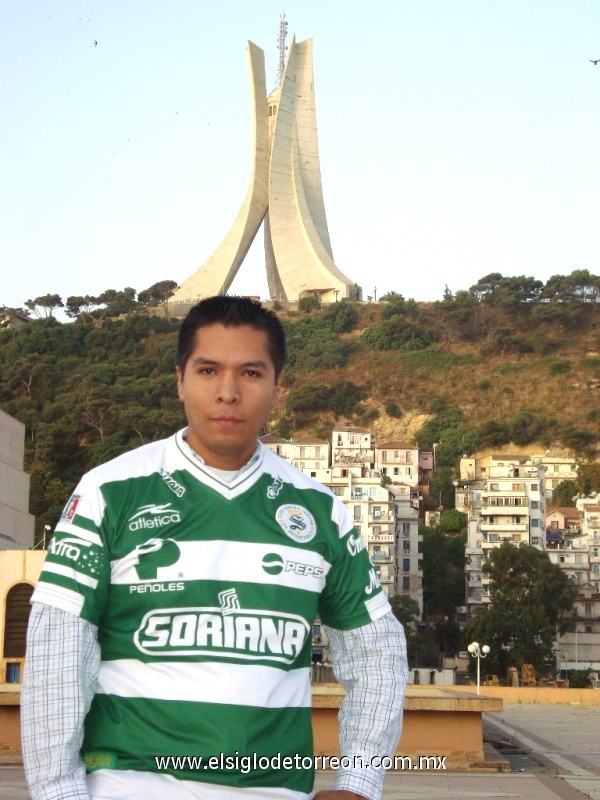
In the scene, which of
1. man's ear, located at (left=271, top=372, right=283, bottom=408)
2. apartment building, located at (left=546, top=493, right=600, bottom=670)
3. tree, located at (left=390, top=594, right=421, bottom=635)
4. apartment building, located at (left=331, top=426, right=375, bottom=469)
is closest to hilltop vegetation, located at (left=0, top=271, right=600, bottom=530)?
apartment building, located at (left=331, top=426, right=375, bottom=469)

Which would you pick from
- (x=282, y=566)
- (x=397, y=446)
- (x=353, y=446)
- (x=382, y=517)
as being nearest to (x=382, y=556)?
(x=382, y=517)

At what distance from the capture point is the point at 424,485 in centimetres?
4447

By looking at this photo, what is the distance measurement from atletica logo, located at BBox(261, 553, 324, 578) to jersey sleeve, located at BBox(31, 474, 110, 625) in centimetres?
23

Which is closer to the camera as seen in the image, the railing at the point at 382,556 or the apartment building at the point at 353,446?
the railing at the point at 382,556

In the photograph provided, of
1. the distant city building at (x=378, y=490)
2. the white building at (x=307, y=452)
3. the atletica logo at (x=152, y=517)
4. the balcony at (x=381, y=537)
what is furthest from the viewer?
the white building at (x=307, y=452)

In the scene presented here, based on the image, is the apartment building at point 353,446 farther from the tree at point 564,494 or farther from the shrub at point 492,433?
the tree at point 564,494

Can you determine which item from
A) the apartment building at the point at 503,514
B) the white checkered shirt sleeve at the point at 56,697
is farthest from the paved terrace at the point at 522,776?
the apartment building at the point at 503,514

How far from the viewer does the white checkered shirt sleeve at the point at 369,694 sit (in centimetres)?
178

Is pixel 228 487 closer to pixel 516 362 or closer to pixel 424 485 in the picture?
pixel 424 485

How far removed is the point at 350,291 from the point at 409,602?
2787cm

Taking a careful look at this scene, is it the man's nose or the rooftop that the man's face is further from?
the rooftop

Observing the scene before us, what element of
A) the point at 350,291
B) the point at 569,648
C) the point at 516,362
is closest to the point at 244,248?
the point at 350,291

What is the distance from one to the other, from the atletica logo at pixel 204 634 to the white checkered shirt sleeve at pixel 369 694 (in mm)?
182

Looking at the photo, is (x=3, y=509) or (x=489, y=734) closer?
(x=489, y=734)
